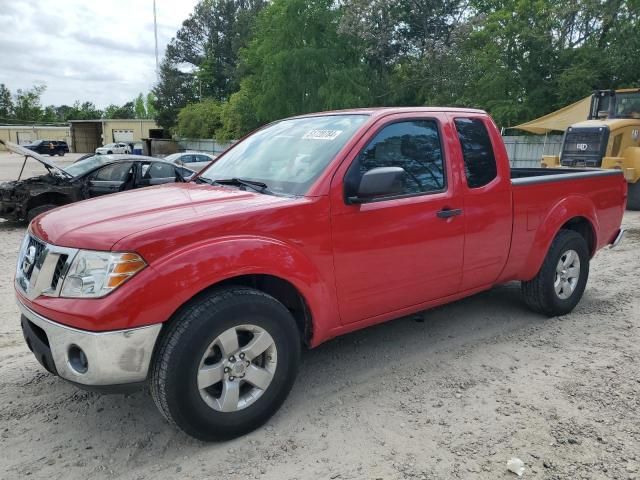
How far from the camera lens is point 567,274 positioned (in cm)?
498

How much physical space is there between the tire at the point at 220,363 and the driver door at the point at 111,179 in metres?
8.04

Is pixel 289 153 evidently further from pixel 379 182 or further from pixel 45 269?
pixel 45 269

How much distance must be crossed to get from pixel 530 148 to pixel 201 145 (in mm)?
27431

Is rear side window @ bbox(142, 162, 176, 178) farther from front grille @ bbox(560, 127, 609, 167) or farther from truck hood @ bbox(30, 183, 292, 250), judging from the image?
front grille @ bbox(560, 127, 609, 167)

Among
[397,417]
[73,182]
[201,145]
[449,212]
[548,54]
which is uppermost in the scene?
[548,54]

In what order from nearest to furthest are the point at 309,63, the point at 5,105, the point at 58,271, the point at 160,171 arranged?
the point at 58,271
the point at 160,171
the point at 309,63
the point at 5,105

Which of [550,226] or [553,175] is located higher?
[553,175]

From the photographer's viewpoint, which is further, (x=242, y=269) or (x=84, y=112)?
(x=84, y=112)

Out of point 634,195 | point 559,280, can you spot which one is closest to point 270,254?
point 559,280

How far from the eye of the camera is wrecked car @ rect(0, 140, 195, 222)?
9.81m

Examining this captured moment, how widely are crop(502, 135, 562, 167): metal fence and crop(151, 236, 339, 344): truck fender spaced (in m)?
20.0

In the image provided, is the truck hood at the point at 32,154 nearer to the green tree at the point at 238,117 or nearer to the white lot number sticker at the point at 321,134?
the white lot number sticker at the point at 321,134

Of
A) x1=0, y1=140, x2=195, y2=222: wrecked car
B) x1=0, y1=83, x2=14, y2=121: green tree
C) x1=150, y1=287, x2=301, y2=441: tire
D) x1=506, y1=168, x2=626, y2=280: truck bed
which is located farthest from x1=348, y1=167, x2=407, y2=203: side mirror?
x1=0, y1=83, x2=14, y2=121: green tree

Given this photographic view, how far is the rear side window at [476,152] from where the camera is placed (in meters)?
4.04
